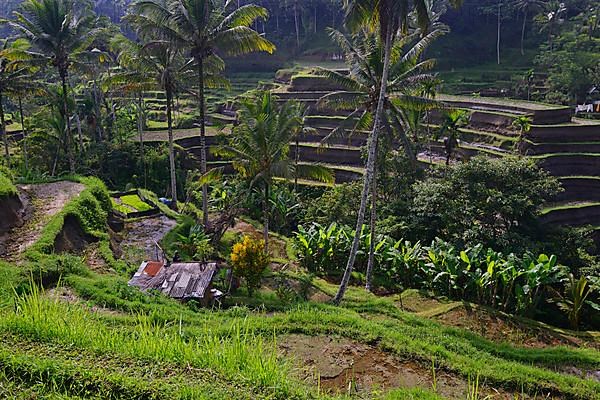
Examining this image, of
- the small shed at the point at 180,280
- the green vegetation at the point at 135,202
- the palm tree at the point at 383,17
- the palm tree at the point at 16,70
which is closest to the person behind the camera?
the small shed at the point at 180,280

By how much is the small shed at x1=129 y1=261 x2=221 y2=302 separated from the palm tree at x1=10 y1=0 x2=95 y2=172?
1266 cm

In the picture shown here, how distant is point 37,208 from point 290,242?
9277mm

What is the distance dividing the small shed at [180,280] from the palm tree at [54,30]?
12.7 meters

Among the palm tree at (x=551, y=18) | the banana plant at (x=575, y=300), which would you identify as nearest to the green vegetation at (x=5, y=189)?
the banana plant at (x=575, y=300)

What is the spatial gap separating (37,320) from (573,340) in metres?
12.0

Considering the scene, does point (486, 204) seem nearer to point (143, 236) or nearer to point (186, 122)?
point (143, 236)

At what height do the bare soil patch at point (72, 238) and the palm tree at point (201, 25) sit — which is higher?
the palm tree at point (201, 25)

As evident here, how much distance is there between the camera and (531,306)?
13.7 metres

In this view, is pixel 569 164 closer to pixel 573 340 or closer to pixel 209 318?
pixel 573 340

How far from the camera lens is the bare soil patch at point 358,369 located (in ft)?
26.1

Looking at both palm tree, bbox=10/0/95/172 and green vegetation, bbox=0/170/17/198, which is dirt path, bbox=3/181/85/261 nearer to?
green vegetation, bbox=0/170/17/198

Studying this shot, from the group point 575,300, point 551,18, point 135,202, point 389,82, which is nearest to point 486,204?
point 575,300

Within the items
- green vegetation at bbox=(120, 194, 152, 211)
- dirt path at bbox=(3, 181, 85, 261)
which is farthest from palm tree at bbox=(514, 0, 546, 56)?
dirt path at bbox=(3, 181, 85, 261)

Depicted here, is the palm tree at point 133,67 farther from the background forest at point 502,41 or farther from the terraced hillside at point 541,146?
the background forest at point 502,41
